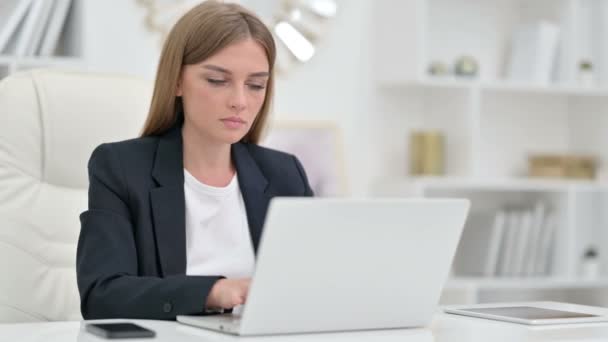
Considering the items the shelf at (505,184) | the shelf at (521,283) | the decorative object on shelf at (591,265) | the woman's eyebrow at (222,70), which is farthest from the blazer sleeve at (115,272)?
the decorative object on shelf at (591,265)

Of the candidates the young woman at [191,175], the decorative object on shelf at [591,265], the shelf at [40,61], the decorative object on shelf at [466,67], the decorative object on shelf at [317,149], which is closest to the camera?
the young woman at [191,175]

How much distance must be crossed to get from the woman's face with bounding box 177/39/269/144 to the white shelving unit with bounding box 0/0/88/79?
118cm

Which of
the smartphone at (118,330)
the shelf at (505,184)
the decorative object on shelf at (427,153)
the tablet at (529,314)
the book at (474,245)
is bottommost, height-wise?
the book at (474,245)

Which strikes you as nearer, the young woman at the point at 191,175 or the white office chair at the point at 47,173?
the young woman at the point at 191,175

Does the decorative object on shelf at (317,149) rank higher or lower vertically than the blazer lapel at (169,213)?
lower

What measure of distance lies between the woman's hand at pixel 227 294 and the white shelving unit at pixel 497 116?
7.19 ft

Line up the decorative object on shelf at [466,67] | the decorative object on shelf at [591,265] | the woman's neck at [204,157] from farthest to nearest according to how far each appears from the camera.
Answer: the decorative object on shelf at [591,265] → the decorative object on shelf at [466,67] → the woman's neck at [204,157]

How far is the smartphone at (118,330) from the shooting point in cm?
124

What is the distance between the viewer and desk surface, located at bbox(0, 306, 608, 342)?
1.29 meters

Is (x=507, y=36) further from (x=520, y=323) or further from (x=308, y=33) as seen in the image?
(x=520, y=323)

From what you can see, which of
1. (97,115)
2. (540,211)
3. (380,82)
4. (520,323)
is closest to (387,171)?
(380,82)

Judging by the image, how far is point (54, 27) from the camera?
296cm

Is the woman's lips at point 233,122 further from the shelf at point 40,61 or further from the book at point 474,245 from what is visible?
the book at point 474,245

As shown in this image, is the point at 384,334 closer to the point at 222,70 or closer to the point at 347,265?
the point at 347,265
